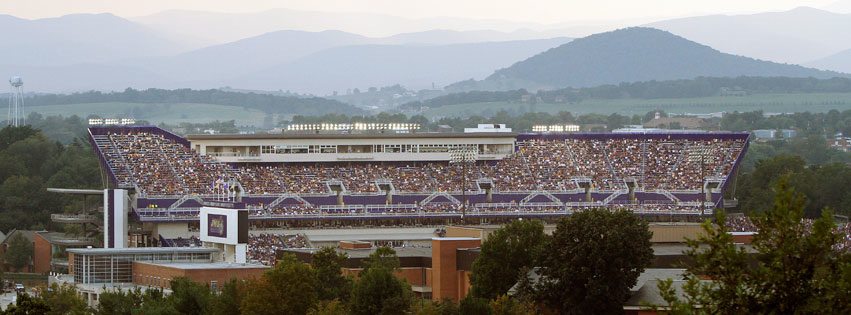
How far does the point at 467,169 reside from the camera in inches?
4766

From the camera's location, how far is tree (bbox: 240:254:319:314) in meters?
63.1

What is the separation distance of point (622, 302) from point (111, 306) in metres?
21.7

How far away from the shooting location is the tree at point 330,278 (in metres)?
67.9

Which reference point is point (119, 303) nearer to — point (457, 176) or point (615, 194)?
point (457, 176)

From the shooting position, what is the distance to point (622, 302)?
190ft

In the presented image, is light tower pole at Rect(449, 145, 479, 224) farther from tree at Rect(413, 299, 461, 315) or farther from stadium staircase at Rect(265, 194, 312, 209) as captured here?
tree at Rect(413, 299, 461, 315)

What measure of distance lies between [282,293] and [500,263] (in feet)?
22.5

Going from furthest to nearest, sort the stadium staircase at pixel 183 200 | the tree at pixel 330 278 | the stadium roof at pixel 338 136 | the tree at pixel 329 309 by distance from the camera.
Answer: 1. the stadium roof at pixel 338 136
2. the stadium staircase at pixel 183 200
3. the tree at pixel 330 278
4. the tree at pixel 329 309

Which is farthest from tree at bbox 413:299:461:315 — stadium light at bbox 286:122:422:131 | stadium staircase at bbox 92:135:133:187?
stadium light at bbox 286:122:422:131

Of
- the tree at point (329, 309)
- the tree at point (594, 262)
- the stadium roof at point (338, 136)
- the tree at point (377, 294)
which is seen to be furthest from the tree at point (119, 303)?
the stadium roof at point (338, 136)

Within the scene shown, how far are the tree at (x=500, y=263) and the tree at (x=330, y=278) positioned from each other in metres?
4.20

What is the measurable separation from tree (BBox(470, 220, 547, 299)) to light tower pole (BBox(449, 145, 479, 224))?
1743 inches

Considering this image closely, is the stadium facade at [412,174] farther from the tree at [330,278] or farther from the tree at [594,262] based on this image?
the tree at [594,262]

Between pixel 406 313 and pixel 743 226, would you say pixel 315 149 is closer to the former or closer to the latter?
pixel 743 226
